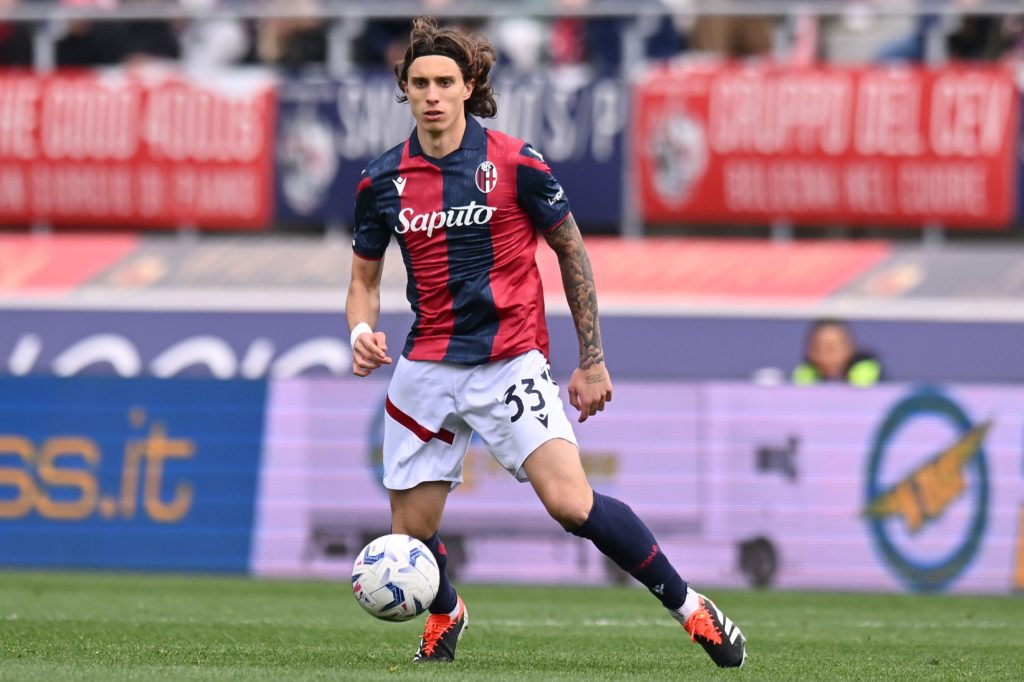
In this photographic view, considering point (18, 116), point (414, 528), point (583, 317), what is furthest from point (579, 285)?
point (18, 116)

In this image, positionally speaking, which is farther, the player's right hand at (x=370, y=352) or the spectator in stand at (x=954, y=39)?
the spectator in stand at (x=954, y=39)

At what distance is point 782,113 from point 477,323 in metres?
8.73

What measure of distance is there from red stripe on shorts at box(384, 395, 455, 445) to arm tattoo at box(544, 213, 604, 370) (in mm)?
496

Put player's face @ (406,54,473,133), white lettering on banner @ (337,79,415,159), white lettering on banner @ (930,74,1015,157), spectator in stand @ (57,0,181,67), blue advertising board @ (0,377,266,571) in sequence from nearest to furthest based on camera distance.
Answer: player's face @ (406,54,473,133) → blue advertising board @ (0,377,266,571) → white lettering on banner @ (930,74,1015,157) → white lettering on banner @ (337,79,415,159) → spectator in stand @ (57,0,181,67)

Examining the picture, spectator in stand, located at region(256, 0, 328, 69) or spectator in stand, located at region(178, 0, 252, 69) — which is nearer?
spectator in stand, located at region(256, 0, 328, 69)

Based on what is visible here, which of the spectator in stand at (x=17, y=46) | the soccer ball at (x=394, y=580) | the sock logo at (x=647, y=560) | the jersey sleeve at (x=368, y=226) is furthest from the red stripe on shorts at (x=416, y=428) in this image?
the spectator in stand at (x=17, y=46)

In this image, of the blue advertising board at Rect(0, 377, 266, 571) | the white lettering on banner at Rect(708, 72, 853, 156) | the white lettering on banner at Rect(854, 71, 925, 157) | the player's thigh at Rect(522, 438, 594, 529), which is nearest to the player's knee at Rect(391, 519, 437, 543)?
the player's thigh at Rect(522, 438, 594, 529)

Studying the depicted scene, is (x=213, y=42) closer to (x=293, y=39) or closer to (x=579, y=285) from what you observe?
(x=293, y=39)

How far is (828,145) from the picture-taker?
14.7 m

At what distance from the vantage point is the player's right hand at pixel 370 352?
6.09 metres

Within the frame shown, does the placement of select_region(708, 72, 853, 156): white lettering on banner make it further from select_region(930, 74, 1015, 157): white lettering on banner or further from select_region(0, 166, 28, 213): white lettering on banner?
select_region(0, 166, 28, 213): white lettering on banner

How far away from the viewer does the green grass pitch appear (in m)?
6.25

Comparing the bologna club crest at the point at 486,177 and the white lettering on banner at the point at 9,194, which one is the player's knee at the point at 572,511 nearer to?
the bologna club crest at the point at 486,177

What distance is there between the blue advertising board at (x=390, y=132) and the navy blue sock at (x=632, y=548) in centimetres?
857
